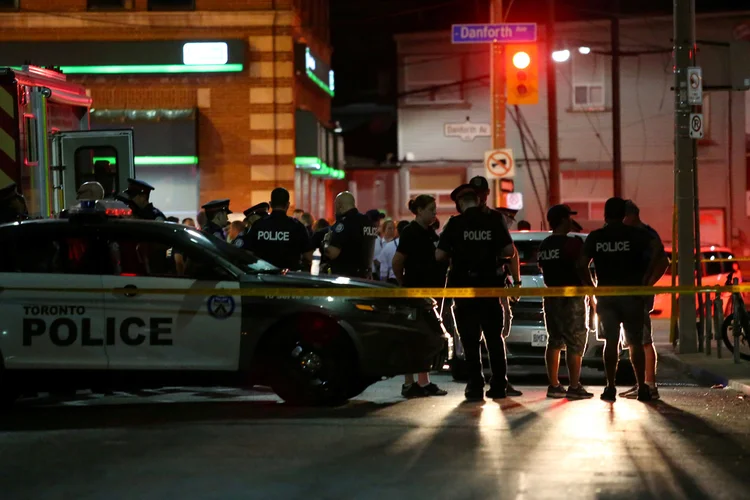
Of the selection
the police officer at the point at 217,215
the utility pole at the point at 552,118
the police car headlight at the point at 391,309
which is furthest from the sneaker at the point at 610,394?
the utility pole at the point at 552,118

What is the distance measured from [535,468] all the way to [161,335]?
11.7 ft

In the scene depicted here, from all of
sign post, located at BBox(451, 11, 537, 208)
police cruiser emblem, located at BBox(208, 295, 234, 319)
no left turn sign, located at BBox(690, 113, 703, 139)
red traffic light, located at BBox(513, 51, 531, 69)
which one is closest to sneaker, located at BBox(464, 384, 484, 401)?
police cruiser emblem, located at BBox(208, 295, 234, 319)

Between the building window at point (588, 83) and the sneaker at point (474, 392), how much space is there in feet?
82.3

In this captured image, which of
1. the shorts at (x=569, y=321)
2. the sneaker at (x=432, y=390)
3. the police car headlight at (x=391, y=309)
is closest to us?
the police car headlight at (x=391, y=309)

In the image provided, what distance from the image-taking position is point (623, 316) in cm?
1065

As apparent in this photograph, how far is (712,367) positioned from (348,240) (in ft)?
13.3

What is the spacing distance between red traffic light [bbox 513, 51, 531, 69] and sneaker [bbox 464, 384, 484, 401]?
1105 cm

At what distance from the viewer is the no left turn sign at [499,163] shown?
2191 cm

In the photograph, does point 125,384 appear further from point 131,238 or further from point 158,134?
point 158,134

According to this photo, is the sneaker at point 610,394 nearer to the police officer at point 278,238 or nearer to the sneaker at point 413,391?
the sneaker at point 413,391

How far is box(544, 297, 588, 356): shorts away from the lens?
427 inches

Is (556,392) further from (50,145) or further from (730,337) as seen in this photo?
(50,145)

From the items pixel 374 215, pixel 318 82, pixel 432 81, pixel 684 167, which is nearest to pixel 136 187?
pixel 374 215

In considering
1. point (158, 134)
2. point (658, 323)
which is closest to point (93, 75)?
point (158, 134)
